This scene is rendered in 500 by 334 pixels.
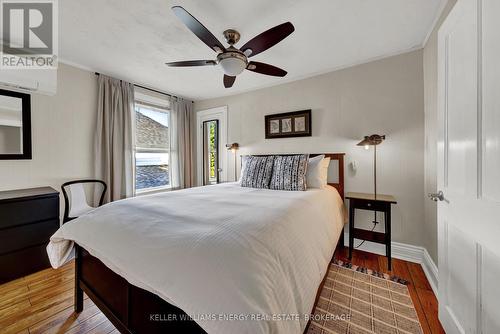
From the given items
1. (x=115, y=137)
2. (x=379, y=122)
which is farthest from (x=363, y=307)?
(x=115, y=137)

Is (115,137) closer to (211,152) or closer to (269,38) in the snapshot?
(211,152)

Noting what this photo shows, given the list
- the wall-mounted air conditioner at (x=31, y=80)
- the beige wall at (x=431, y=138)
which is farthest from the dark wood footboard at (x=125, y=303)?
the beige wall at (x=431, y=138)

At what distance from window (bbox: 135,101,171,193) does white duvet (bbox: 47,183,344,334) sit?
7.20ft

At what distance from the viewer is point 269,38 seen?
4.96 feet

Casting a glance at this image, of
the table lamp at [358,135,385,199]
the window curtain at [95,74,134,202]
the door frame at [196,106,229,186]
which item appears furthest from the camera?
the door frame at [196,106,229,186]

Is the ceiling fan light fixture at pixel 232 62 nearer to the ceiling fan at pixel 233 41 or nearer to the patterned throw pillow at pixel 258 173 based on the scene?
the ceiling fan at pixel 233 41

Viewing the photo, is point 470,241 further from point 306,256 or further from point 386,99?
point 386,99

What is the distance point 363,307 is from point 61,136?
152 inches

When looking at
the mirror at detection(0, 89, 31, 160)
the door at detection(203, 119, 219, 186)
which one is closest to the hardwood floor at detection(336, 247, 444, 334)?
the door at detection(203, 119, 219, 186)

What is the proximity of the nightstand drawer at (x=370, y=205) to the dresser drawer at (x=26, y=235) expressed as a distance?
11.5ft

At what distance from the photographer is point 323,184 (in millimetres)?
2447

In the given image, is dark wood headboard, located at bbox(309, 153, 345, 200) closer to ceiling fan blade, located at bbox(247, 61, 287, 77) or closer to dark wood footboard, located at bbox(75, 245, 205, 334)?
ceiling fan blade, located at bbox(247, 61, 287, 77)

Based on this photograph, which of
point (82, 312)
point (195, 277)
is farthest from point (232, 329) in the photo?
point (82, 312)

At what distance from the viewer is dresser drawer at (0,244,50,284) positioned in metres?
1.91
